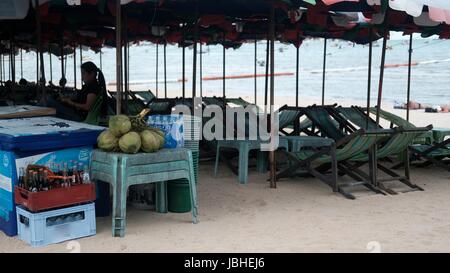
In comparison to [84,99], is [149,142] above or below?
below

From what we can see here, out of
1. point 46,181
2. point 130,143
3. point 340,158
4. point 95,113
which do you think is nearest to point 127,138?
point 130,143

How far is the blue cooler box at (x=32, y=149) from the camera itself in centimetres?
370

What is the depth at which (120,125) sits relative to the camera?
3883mm

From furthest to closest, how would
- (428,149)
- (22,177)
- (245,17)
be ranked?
(245,17)
(428,149)
(22,177)

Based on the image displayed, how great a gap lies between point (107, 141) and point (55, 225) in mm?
670

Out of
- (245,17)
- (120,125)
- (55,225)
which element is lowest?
(55,225)

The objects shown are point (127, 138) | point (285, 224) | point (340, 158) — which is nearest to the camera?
point (127, 138)

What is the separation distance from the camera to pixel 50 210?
11.8 ft

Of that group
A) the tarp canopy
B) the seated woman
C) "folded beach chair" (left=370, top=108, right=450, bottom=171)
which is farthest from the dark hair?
"folded beach chair" (left=370, top=108, right=450, bottom=171)

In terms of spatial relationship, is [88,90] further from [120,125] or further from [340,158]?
[340,158]

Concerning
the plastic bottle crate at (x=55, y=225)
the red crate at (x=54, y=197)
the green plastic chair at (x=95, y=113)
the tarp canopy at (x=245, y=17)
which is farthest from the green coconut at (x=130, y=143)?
the green plastic chair at (x=95, y=113)

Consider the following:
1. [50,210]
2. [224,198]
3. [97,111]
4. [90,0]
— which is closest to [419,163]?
[224,198]

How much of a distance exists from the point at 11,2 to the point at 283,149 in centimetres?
333

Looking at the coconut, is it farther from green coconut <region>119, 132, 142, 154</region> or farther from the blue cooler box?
the blue cooler box
